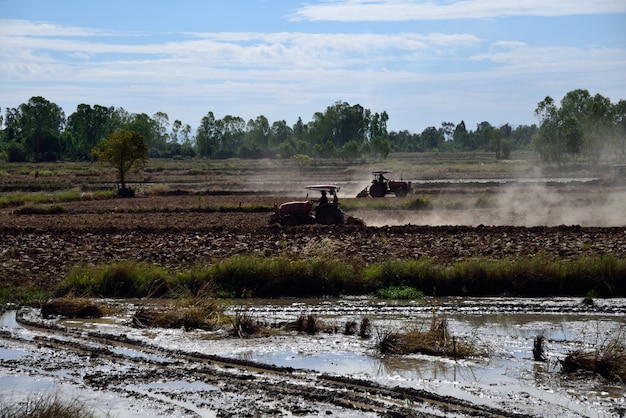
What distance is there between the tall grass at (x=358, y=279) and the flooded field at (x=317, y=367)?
1870 mm

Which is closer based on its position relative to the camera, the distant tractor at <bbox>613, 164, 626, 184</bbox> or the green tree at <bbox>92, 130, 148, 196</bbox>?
the green tree at <bbox>92, 130, 148, 196</bbox>

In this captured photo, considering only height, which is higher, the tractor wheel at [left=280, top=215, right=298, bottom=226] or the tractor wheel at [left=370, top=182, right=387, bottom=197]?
the tractor wheel at [left=370, top=182, right=387, bottom=197]

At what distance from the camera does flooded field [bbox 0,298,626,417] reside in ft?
38.9

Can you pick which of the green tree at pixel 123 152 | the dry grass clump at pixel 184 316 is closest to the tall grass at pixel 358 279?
the dry grass clump at pixel 184 316

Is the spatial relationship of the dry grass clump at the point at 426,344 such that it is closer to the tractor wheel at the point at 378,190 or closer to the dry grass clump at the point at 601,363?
the dry grass clump at the point at 601,363

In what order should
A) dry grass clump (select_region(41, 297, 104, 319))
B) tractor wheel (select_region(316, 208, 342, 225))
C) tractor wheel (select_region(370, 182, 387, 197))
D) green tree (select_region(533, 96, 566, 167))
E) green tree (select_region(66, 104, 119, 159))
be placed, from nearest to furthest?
dry grass clump (select_region(41, 297, 104, 319)) < tractor wheel (select_region(316, 208, 342, 225)) < tractor wheel (select_region(370, 182, 387, 197)) < green tree (select_region(533, 96, 566, 167)) < green tree (select_region(66, 104, 119, 159))

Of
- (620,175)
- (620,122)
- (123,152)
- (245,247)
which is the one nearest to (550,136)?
(620,122)

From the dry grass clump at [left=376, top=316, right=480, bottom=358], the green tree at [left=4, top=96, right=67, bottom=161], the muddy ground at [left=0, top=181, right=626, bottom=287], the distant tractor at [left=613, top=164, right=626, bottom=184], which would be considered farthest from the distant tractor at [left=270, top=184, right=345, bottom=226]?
the green tree at [left=4, top=96, right=67, bottom=161]

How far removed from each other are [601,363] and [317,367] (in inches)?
199

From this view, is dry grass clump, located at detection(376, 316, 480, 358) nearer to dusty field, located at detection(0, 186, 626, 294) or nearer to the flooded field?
the flooded field

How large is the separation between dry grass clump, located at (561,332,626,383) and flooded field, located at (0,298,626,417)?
22 centimetres

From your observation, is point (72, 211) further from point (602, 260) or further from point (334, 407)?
point (334, 407)

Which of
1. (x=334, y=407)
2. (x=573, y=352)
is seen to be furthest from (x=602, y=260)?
(x=334, y=407)

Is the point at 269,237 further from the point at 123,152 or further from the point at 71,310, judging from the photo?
the point at 123,152
